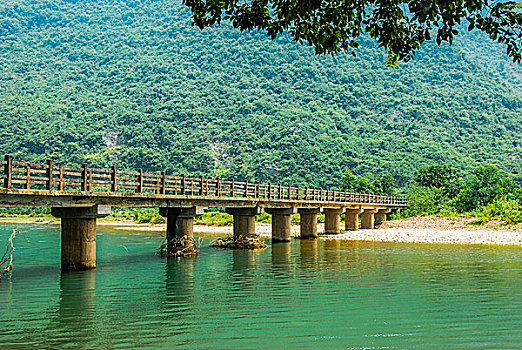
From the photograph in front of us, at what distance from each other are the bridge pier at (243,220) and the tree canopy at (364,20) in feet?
71.1

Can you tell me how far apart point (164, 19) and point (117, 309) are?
645 feet

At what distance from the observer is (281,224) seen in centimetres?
3694

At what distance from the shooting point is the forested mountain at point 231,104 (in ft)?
366

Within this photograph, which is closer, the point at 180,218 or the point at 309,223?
the point at 180,218

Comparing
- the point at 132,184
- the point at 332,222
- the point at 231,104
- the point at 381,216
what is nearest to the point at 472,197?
the point at 381,216

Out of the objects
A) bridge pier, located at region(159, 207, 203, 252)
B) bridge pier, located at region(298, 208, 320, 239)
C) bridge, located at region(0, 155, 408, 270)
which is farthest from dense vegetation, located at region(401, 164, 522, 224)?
bridge pier, located at region(159, 207, 203, 252)

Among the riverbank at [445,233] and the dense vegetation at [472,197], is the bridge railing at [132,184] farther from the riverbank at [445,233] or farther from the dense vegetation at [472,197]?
the dense vegetation at [472,197]

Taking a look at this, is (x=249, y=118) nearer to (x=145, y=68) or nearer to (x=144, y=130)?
(x=144, y=130)

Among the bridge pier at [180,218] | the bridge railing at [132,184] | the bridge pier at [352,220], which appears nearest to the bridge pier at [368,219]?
the bridge railing at [132,184]

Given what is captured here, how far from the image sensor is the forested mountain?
111688mm

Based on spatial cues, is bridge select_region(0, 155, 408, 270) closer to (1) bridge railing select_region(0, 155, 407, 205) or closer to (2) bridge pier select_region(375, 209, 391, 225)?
(1) bridge railing select_region(0, 155, 407, 205)

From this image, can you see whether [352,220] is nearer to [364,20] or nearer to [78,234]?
[78,234]

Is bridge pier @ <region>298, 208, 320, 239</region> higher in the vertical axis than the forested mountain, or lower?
lower

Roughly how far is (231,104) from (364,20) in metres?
134
